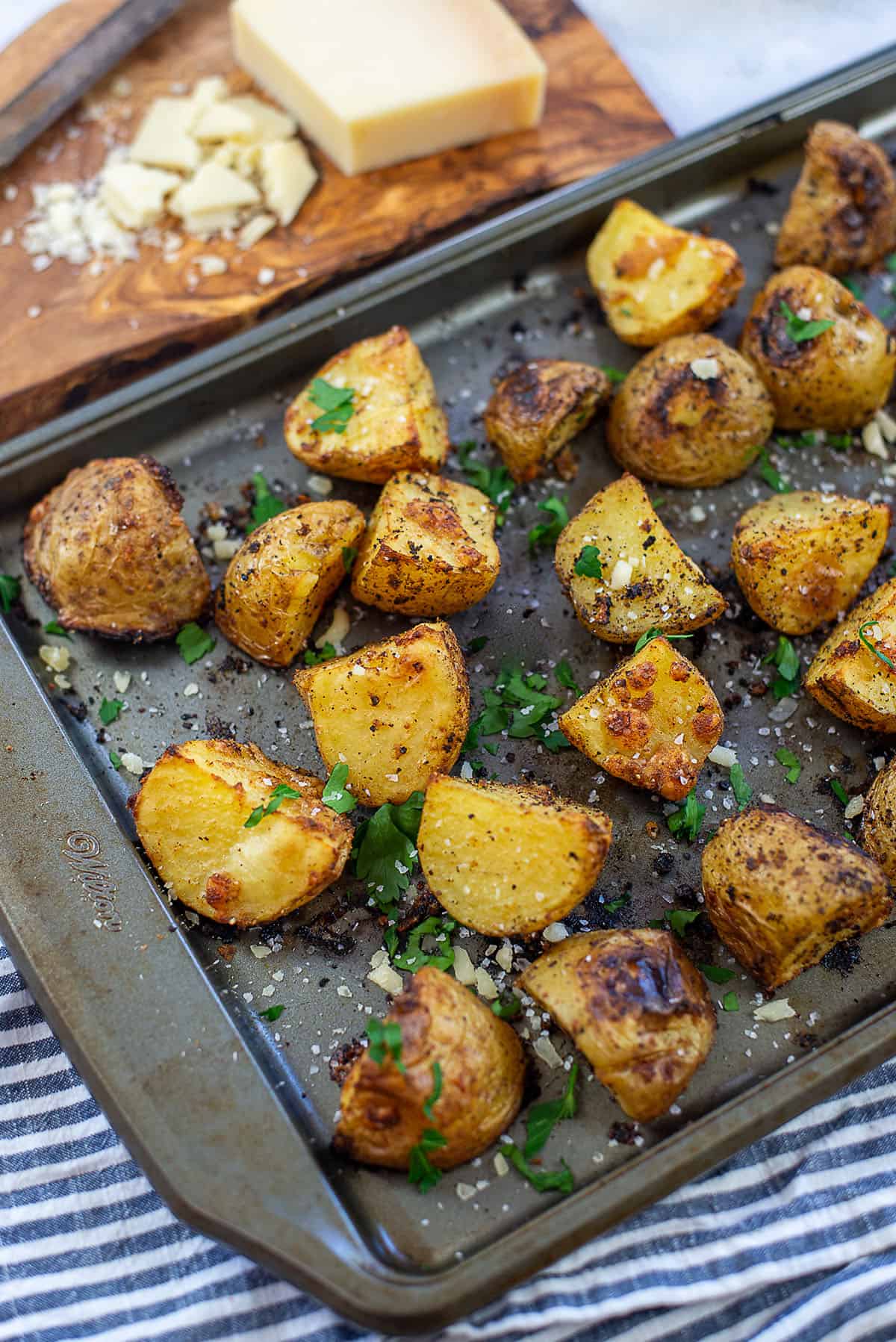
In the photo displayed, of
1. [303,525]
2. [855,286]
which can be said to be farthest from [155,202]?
[855,286]


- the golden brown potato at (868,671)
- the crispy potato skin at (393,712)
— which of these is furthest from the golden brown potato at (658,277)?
the crispy potato skin at (393,712)

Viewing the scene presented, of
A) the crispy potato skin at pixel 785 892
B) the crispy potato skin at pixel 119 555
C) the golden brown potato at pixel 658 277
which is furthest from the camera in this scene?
the golden brown potato at pixel 658 277

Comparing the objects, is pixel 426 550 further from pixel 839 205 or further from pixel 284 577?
pixel 839 205

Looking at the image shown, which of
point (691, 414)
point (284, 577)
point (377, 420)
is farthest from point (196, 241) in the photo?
point (691, 414)

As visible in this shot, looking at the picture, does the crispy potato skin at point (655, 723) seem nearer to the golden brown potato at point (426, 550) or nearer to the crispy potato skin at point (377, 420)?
the golden brown potato at point (426, 550)

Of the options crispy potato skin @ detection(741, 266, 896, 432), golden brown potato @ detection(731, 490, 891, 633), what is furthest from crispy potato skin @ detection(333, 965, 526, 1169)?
crispy potato skin @ detection(741, 266, 896, 432)

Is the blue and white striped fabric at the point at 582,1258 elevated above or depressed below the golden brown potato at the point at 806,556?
below
